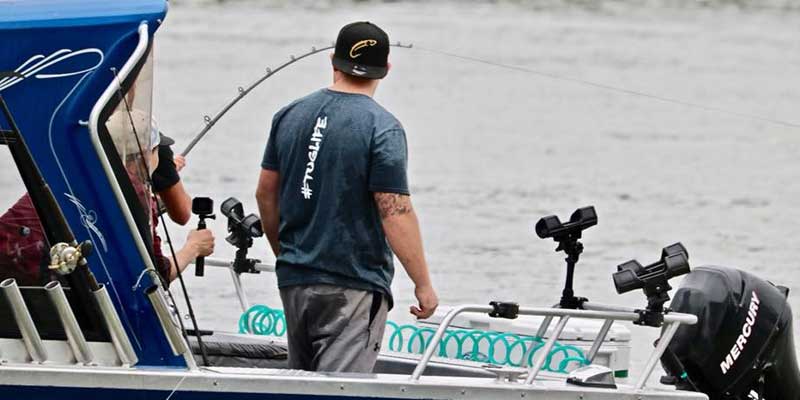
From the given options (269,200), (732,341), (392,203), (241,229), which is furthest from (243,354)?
→ (732,341)

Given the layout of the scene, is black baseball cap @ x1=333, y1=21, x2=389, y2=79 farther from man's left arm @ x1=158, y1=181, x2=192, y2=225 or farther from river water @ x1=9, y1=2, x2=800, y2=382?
river water @ x1=9, y1=2, x2=800, y2=382

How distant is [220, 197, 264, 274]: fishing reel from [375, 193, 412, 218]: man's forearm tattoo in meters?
1.33

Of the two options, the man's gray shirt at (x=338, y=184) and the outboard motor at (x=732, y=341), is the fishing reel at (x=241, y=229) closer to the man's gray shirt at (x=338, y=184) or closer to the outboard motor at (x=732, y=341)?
the man's gray shirt at (x=338, y=184)

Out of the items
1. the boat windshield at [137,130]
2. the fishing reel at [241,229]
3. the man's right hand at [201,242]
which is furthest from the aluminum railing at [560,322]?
the fishing reel at [241,229]

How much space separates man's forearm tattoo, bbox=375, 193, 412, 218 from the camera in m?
4.91

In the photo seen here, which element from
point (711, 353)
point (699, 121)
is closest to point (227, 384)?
point (711, 353)

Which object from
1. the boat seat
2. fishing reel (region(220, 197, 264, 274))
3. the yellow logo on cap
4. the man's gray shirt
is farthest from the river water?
the yellow logo on cap

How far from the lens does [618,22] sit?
103 feet

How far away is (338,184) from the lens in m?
4.95

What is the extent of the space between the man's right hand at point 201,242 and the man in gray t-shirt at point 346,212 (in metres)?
0.23

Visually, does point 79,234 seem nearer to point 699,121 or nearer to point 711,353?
point 711,353

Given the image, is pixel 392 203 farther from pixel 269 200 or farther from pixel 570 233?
pixel 570 233

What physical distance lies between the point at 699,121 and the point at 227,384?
15681mm

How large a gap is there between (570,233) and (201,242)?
133 centimetres
